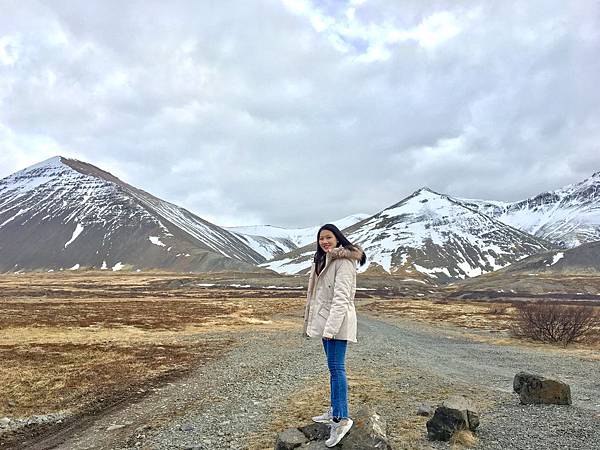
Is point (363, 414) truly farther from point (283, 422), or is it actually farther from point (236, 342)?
point (236, 342)

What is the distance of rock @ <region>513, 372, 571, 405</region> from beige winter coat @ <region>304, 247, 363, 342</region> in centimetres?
706

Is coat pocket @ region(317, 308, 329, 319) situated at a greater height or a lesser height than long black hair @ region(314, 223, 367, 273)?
lesser

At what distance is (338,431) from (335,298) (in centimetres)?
233

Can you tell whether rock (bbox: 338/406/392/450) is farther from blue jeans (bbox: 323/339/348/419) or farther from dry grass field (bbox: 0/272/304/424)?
dry grass field (bbox: 0/272/304/424)

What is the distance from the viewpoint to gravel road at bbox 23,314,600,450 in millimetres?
10133

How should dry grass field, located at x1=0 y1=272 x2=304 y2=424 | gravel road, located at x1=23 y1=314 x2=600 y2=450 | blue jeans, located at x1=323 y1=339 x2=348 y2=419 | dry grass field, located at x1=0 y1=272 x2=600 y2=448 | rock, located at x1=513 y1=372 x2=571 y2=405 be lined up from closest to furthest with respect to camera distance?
1. blue jeans, located at x1=323 y1=339 x2=348 y2=419
2. gravel road, located at x1=23 y1=314 x2=600 y2=450
3. rock, located at x1=513 y1=372 x2=571 y2=405
4. dry grass field, located at x1=0 y1=272 x2=600 y2=448
5. dry grass field, located at x1=0 y1=272 x2=304 y2=424

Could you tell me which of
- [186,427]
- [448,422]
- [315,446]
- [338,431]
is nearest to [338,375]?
[338,431]

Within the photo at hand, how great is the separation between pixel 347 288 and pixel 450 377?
13155mm

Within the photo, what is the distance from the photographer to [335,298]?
8.09 metres

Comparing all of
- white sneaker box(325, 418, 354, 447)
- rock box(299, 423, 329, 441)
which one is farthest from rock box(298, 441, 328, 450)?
rock box(299, 423, 329, 441)

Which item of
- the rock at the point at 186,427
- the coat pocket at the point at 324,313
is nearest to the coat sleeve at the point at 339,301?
the coat pocket at the point at 324,313

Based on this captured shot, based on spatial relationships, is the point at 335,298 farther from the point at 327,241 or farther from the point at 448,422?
the point at 448,422

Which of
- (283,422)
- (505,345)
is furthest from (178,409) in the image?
(505,345)

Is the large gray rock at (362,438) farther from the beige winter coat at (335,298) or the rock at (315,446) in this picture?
the beige winter coat at (335,298)
